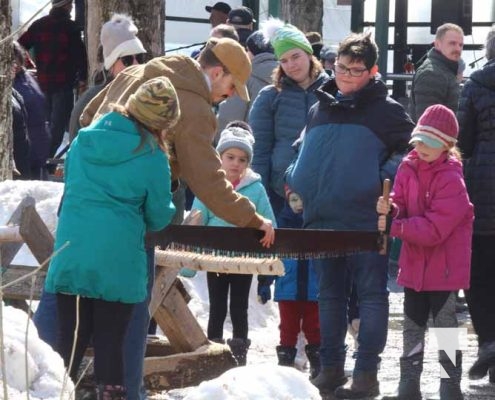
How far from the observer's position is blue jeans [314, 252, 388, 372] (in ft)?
27.0

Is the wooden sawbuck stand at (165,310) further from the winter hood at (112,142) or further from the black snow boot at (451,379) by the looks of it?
the winter hood at (112,142)

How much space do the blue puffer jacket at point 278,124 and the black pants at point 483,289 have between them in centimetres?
132

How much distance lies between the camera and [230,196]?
22.3 ft

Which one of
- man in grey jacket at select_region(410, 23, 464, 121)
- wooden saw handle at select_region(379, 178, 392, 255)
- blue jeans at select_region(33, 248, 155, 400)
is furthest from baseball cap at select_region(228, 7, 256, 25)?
blue jeans at select_region(33, 248, 155, 400)

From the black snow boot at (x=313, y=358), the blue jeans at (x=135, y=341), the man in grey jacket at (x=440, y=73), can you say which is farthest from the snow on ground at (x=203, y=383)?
the man in grey jacket at (x=440, y=73)

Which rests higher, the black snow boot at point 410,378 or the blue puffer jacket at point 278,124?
the blue puffer jacket at point 278,124

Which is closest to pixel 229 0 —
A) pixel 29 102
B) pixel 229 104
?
pixel 29 102

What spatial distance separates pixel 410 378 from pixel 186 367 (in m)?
1.27

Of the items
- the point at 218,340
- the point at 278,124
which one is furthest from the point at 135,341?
the point at 278,124

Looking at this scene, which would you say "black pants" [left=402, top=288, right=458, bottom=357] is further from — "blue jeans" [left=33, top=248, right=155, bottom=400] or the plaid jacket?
the plaid jacket

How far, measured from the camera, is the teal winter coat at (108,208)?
6184mm

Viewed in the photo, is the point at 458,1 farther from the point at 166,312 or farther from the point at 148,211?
the point at 148,211

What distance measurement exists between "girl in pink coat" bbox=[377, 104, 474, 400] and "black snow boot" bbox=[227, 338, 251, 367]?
1.23 m

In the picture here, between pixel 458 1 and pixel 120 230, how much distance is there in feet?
44.1
